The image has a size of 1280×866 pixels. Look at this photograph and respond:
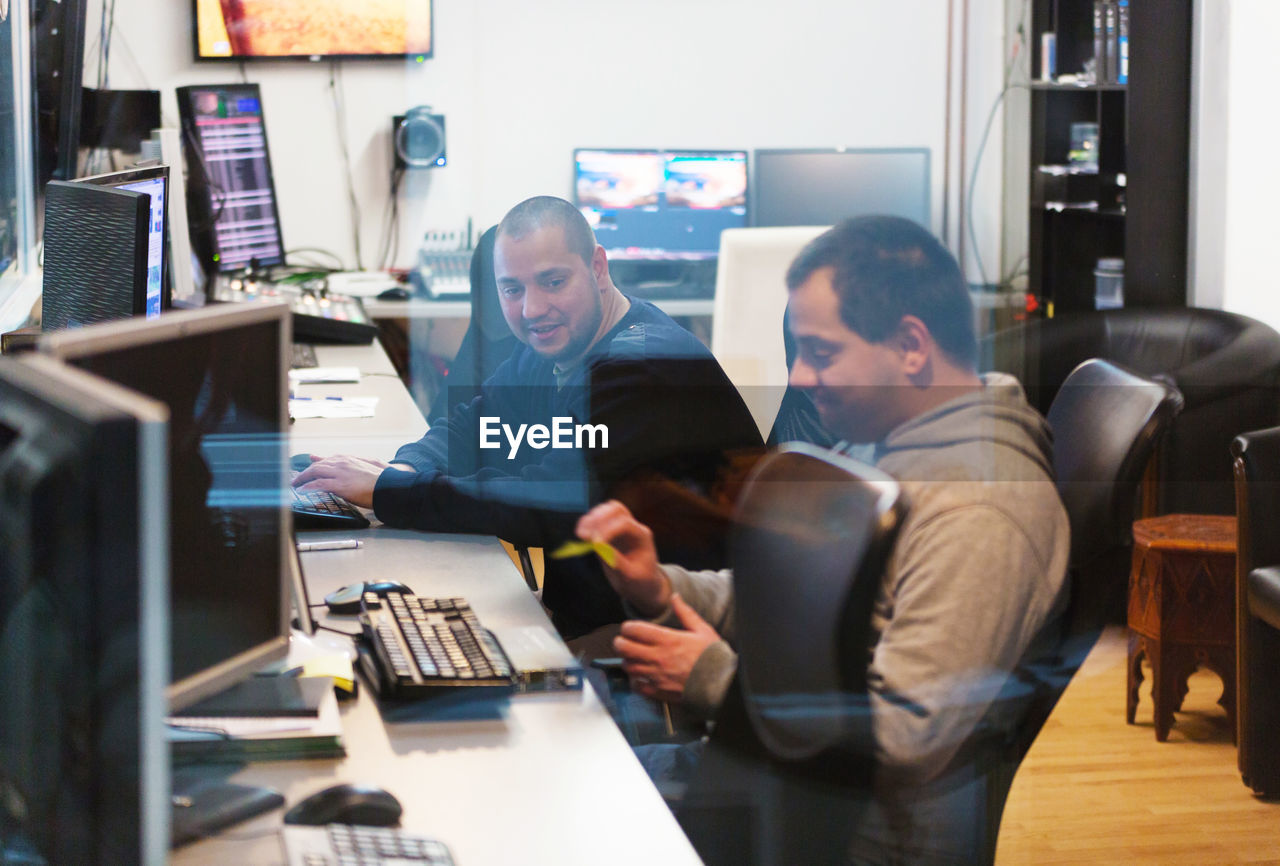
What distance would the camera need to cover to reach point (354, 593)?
1.39 m

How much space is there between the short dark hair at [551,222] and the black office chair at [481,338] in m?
0.04

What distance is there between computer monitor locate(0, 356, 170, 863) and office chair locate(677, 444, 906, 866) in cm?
69

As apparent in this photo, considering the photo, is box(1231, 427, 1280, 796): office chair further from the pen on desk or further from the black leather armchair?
the pen on desk

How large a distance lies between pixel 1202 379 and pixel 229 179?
2443mm

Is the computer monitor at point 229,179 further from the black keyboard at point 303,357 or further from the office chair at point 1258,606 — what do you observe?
the office chair at point 1258,606

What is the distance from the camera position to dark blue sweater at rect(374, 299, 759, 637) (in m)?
1.56

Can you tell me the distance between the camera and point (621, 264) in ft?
4.95

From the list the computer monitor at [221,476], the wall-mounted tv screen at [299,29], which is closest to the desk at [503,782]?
the computer monitor at [221,476]

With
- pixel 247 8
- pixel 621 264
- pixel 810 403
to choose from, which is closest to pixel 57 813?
pixel 810 403

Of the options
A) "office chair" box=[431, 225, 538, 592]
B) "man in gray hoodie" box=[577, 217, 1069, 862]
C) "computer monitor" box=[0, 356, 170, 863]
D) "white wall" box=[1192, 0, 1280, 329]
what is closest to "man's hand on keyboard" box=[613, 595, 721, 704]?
"man in gray hoodie" box=[577, 217, 1069, 862]

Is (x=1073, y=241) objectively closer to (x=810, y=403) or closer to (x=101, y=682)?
(x=810, y=403)

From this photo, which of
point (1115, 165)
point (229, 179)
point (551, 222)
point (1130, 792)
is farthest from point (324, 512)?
point (1115, 165)

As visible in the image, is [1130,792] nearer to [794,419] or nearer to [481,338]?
[794,419]

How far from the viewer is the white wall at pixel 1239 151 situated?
8.71ft
